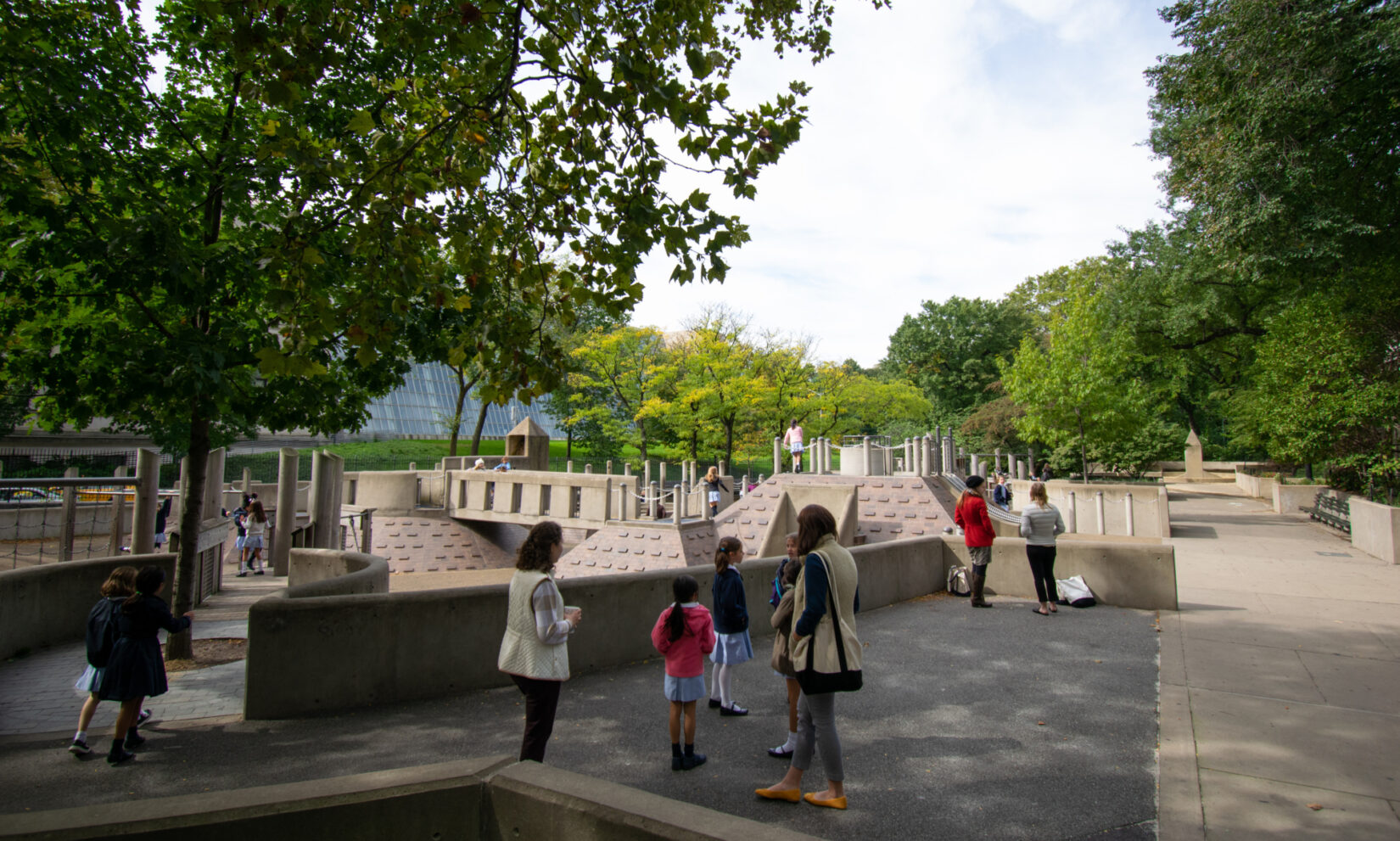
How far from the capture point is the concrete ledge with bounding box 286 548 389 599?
7.00 metres

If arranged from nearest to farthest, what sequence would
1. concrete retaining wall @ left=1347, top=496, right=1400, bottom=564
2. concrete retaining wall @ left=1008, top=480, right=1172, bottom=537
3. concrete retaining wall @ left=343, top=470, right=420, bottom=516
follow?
concrete retaining wall @ left=1347, top=496, right=1400, bottom=564 → concrete retaining wall @ left=1008, top=480, right=1172, bottom=537 → concrete retaining wall @ left=343, top=470, right=420, bottom=516

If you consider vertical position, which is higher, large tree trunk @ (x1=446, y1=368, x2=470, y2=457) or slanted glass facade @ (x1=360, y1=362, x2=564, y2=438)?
slanted glass facade @ (x1=360, y1=362, x2=564, y2=438)

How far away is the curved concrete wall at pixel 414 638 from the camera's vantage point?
19.8 ft

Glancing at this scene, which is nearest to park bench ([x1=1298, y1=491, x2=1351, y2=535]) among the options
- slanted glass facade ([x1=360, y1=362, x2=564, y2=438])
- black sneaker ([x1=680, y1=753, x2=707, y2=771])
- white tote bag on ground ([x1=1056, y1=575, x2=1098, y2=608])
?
white tote bag on ground ([x1=1056, y1=575, x2=1098, y2=608])

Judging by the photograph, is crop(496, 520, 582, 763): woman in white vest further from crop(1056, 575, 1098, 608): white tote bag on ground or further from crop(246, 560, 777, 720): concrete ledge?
crop(1056, 575, 1098, 608): white tote bag on ground

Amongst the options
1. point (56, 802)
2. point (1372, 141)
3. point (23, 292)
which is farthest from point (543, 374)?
point (1372, 141)

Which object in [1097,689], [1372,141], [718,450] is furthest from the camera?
[718,450]

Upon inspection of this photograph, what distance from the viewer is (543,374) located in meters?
6.27

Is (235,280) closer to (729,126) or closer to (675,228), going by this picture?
(675,228)

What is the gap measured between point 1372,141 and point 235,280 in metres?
24.0

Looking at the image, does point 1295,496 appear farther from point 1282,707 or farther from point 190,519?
point 190,519

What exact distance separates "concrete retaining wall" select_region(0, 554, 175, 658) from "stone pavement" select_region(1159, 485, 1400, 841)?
10.1 metres

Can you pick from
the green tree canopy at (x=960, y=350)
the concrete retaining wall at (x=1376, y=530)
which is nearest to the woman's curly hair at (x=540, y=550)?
the concrete retaining wall at (x=1376, y=530)

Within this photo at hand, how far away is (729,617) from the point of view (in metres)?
5.88
